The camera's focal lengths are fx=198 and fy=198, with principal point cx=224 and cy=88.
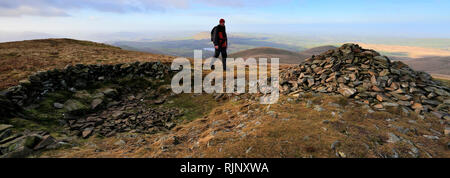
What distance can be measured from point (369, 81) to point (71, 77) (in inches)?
653

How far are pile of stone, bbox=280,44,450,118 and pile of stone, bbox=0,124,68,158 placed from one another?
946 cm

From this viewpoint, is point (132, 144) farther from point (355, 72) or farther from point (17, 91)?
point (355, 72)

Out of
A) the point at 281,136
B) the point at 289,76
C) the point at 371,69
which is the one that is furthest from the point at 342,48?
the point at 281,136

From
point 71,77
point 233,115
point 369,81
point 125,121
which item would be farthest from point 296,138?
point 71,77

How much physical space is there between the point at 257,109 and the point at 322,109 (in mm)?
2550

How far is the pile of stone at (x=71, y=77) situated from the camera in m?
9.53

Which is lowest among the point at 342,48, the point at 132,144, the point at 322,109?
the point at 132,144

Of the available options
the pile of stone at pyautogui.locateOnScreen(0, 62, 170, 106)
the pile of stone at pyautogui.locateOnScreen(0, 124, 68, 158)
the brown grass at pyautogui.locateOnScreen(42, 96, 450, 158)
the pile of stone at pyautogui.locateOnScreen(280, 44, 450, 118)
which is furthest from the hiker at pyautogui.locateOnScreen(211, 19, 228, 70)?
the pile of stone at pyautogui.locateOnScreen(0, 124, 68, 158)

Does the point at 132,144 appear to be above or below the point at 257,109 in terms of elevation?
below

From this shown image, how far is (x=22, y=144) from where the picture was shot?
578 cm

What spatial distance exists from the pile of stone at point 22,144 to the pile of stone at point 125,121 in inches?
65.7

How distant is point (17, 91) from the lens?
9.38 m

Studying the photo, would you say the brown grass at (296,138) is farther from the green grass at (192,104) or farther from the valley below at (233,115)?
the green grass at (192,104)

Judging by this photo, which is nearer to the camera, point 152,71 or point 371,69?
point 371,69
